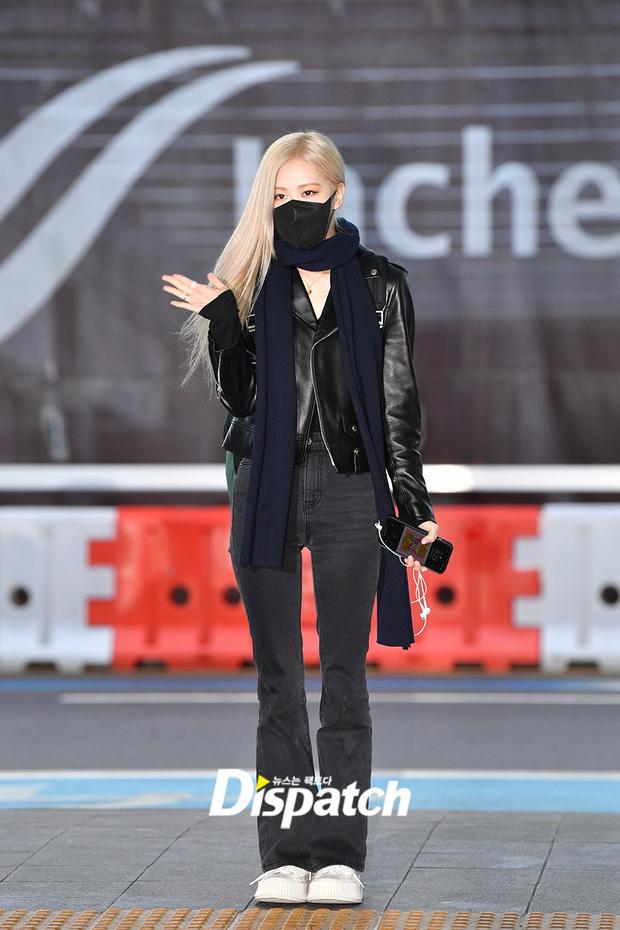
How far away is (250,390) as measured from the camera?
459 centimetres

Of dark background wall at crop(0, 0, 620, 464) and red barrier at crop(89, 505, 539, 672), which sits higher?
dark background wall at crop(0, 0, 620, 464)

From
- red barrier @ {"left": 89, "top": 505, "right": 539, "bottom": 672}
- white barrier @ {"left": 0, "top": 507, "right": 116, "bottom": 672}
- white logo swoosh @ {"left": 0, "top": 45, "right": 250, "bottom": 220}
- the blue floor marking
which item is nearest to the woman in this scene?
the blue floor marking

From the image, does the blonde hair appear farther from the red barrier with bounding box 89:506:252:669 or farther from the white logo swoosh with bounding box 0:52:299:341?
the white logo swoosh with bounding box 0:52:299:341

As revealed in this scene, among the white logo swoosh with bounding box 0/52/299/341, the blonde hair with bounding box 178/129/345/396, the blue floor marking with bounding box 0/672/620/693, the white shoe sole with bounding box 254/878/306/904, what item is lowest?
the blue floor marking with bounding box 0/672/620/693

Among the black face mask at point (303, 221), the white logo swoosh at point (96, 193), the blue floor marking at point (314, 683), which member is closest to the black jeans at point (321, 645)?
the black face mask at point (303, 221)

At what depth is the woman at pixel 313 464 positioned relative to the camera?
14.8ft

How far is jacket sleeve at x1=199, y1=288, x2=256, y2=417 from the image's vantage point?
175 inches

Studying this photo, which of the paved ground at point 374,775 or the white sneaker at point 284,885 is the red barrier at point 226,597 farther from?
the white sneaker at point 284,885

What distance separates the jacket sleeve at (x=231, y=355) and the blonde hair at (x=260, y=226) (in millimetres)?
62

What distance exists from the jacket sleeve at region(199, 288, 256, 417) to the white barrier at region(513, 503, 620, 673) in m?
5.62

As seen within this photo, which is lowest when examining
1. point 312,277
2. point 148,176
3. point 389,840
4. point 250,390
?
point 389,840

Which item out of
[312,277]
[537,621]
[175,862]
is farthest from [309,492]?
[537,621]

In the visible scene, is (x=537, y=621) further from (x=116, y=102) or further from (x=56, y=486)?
(x=116, y=102)

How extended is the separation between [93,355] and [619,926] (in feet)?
21.3
